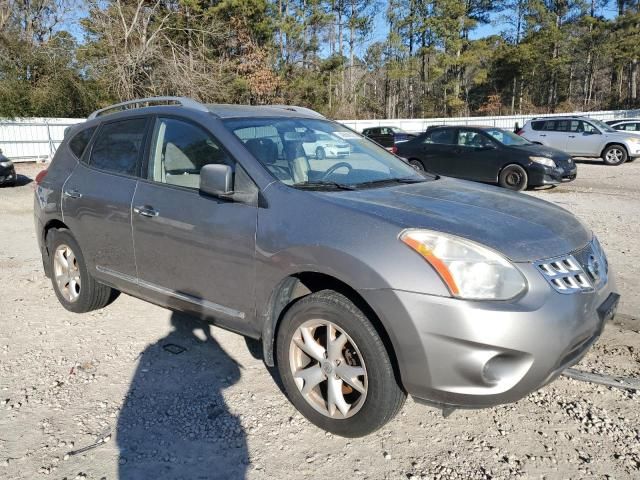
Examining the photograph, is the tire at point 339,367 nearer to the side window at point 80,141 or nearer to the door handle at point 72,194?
the door handle at point 72,194

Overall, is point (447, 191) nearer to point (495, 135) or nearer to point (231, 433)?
point (231, 433)

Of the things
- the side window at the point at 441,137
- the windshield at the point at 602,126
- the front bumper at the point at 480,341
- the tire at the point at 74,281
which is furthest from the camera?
the windshield at the point at 602,126

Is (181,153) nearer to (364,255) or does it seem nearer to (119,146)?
(119,146)

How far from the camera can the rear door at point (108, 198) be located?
149 inches

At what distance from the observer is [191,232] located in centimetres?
325

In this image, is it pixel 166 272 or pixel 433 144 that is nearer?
pixel 166 272

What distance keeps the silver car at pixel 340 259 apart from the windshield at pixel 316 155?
0.02 metres

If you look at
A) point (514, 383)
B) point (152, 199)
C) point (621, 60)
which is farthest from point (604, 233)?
point (621, 60)

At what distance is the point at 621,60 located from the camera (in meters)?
49.3

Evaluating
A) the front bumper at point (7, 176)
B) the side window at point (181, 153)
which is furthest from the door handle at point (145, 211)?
the front bumper at point (7, 176)

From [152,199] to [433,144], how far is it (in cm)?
1108

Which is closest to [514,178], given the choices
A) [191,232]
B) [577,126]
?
[577,126]

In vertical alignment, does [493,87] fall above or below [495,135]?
above

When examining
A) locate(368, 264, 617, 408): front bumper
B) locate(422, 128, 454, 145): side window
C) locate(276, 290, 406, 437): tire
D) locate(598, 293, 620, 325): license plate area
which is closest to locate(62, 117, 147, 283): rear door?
locate(276, 290, 406, 437): tire
